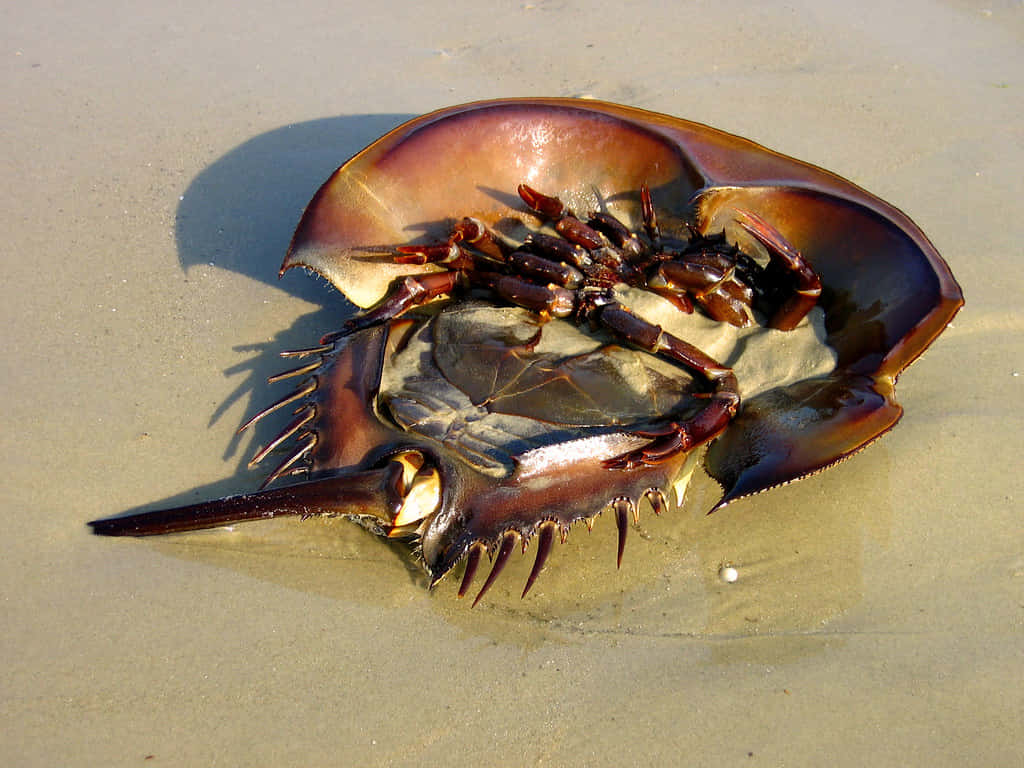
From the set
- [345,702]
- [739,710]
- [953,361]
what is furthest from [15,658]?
[953,361]

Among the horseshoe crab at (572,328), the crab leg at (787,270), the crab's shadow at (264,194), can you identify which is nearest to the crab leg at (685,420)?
A: the horseshoe crab at (572,328)

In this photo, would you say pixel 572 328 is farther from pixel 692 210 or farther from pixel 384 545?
pixel 384 545

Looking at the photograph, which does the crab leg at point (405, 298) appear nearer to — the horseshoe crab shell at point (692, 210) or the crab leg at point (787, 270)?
the horseshoe crab shell at point (692, 210)

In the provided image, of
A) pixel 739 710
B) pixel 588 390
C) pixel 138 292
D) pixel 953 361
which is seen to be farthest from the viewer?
pixel 138 292

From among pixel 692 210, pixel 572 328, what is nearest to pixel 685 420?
pixel 572 328

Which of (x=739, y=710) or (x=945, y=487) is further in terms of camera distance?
(x=945, y=487)

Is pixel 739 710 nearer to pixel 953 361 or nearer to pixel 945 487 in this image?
pixel 945 487

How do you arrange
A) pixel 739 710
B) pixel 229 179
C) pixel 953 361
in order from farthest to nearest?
1. pixel 229 179
2. pixel 953 361
3. pixel 739 710
